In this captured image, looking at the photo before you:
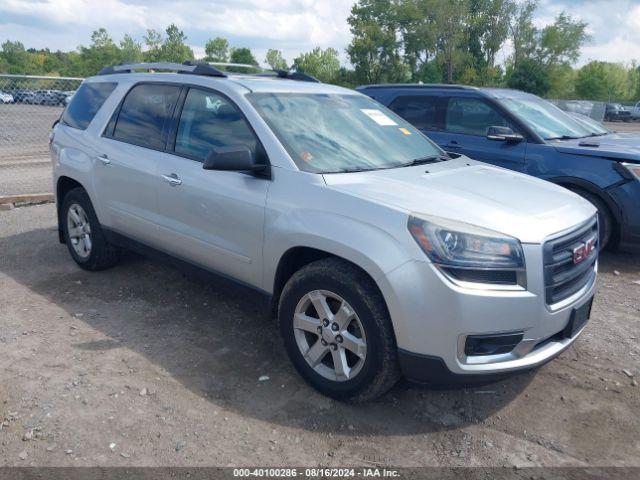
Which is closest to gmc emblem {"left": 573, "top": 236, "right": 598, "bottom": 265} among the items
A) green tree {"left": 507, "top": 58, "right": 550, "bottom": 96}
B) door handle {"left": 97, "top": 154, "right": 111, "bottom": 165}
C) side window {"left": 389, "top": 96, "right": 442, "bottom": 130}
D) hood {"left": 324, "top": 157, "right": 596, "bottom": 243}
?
hood {"left": 324, "top": 157, "right": 596, "bottom": 243}

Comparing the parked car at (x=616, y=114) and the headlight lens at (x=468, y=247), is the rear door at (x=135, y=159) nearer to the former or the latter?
the headlight lens at (x=468, y=247)

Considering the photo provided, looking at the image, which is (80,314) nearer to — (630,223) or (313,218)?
(313,218)

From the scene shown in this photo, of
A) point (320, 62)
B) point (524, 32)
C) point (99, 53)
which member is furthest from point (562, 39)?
point (99, 53)

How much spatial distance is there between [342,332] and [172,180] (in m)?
1.79

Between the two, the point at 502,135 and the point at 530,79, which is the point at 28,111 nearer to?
the point at 502,135

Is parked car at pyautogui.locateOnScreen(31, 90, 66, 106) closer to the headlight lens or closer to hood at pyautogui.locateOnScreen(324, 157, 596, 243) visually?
hood at pyautogui.locateOnScreen(324, 157, 596, 243)

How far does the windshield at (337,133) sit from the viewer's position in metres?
3.58

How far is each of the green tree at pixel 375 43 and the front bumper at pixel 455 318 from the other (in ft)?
194

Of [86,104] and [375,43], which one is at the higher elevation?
[375,43]

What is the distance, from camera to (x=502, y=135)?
20.9 ft

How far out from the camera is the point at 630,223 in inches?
227

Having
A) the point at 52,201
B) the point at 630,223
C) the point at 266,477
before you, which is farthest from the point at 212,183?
the point at 52,201

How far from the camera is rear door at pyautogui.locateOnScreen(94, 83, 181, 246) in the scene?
14.2ft

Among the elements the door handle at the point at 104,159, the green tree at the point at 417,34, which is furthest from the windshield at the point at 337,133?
the green tree at the point at 417,34
